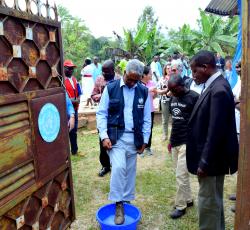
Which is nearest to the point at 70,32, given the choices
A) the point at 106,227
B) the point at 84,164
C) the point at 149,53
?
the point at 149,53

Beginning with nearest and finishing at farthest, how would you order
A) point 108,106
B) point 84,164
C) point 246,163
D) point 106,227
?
point 246,163 < point 106,227 < point 108,106 < point 84,164

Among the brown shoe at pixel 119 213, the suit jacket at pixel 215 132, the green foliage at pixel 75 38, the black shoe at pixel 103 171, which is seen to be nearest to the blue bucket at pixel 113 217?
the brown shoe at pixel 119 213

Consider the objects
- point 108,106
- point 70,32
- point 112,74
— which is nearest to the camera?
point 108,106

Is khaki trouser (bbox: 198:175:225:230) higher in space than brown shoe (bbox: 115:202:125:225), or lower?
higher

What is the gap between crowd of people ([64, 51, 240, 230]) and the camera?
8.98ft

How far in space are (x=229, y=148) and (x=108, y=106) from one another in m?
1.53

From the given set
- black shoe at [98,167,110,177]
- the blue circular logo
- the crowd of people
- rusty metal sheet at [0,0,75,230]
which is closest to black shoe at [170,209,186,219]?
the crowd of people

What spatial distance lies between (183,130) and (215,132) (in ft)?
3.78

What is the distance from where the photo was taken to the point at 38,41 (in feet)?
8.83

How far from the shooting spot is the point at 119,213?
3.61 m

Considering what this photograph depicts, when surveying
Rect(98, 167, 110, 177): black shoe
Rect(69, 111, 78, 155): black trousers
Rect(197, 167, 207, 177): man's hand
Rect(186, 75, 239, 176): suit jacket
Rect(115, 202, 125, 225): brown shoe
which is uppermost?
Rect(186, 75, 239, 176): suit jacket

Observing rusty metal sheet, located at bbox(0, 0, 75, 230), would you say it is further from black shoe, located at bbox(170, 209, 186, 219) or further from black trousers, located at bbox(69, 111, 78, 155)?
black trousers, located at bbox(69, 111, 78, 155)

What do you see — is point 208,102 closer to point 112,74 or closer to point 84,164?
point 112,74

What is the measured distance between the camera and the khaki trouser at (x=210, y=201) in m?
2.88
